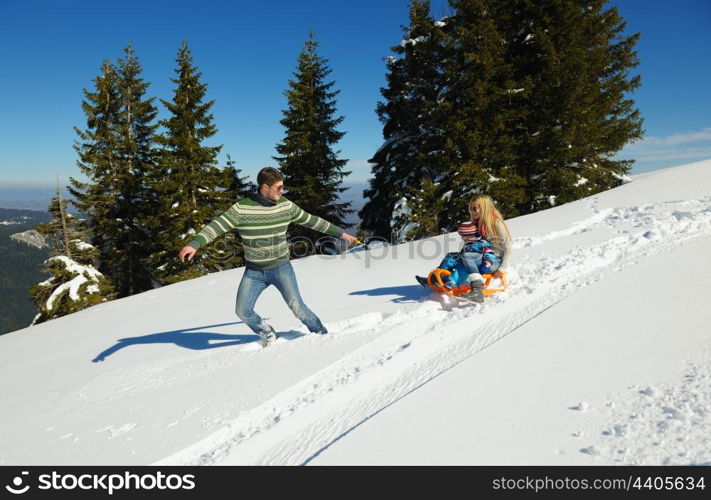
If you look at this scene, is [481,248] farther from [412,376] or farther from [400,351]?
[412,376]

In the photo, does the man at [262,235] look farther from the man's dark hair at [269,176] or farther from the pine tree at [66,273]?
the pine tree at [66,273]

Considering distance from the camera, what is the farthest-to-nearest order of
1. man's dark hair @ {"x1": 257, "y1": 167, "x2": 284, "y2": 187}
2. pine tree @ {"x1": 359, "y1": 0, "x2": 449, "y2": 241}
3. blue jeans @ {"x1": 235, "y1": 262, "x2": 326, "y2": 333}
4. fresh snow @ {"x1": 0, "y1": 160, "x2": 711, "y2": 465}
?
pine tree @ {"x1": 359, "y1": 0, "x2": 449, "y2": 241} < blue jeans @ {"x1": 235, "y1": 262, "x2": 326, "y2": 333} < man's dark hair @ {"x1": 257, "y1": 167, "x2": 284, "y2": 187} < fresh snow @ {"x1": 0, "y1": 160, "x2": 711, "y2": 465}

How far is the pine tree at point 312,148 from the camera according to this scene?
19109 mm

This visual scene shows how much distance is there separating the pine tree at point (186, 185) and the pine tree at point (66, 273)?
8.52 feet

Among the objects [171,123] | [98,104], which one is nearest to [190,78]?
[171,123]

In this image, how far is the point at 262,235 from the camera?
12.4 ft

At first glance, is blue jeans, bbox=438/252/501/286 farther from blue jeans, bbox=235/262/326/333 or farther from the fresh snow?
blue jeans, bbox=235/262/326/333

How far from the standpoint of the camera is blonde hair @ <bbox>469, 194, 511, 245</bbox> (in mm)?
4968

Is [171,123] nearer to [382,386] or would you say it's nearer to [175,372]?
[175,372]

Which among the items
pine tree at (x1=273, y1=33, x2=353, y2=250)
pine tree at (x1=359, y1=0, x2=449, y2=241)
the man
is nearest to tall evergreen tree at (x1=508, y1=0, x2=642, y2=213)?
pine tree at (x1=359, y1=0, x2=449, y2=241)

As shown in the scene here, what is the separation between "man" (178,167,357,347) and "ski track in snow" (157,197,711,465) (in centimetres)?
92

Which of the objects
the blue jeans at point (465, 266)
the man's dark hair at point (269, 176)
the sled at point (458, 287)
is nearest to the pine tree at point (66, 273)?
the man's dark hair at point (269, 176)

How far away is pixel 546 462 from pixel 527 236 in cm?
627
